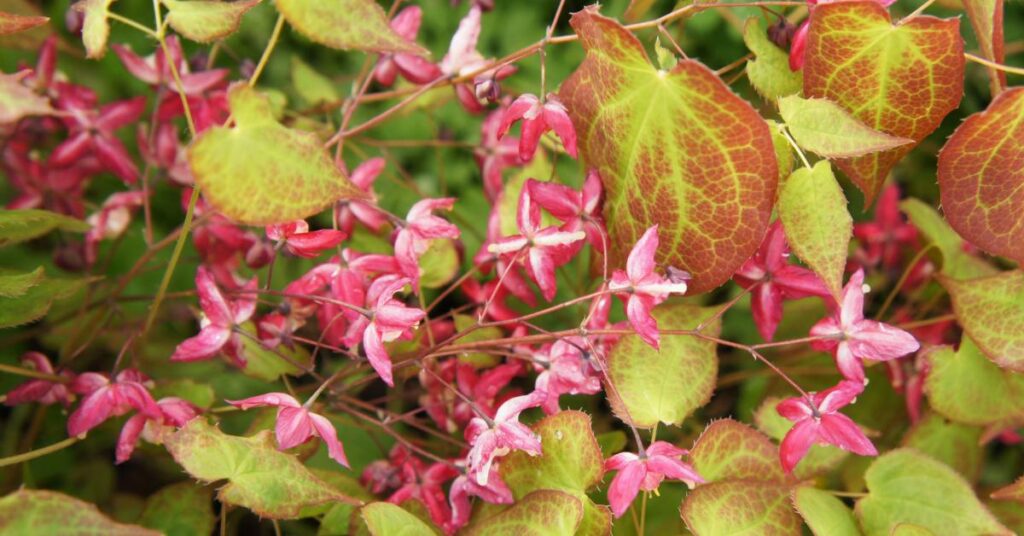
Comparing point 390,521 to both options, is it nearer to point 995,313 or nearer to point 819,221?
point 819,221

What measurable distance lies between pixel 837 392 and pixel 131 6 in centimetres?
105

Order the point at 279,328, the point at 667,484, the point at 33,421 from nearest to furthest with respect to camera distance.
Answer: the point at 279,328 < the point at 33,421 < the point at 667,484

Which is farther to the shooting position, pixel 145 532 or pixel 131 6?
pixel 131 6

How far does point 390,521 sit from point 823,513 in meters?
0.35

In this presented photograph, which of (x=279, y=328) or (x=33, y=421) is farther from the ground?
(x=279, y=328)

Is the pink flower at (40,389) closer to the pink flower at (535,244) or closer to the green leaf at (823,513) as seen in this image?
the pink flower at (535,244)

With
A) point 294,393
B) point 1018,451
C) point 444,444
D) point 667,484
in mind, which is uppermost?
point 294,393

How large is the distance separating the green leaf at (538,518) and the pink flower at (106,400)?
288 millimetres

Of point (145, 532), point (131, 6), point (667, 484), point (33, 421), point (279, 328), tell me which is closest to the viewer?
point (145, 532)

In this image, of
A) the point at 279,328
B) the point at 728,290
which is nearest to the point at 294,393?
the point at 279,328

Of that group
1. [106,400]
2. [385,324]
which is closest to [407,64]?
[385,324]

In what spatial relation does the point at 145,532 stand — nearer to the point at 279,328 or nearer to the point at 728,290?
the point at 279,328

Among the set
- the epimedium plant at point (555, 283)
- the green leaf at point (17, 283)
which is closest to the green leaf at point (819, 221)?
the epimedium plant at point (555, 283)

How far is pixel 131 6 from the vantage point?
1.25 meters
